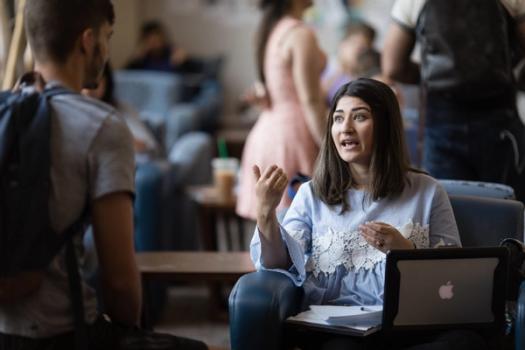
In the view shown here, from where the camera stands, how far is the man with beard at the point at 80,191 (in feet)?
6.15

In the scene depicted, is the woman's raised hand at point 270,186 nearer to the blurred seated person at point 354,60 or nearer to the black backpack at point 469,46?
the black backpack at point 469,46

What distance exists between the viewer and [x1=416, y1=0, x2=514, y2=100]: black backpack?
3041 millimetres

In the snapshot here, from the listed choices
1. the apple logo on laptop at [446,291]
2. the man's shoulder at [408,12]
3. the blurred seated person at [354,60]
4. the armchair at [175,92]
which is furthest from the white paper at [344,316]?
the armchair at [175,92]

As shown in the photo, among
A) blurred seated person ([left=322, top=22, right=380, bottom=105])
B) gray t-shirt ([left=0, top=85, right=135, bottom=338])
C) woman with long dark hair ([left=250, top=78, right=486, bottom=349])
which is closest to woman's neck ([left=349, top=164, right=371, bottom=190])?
woman with long dark hair ([left=250, top=78, right=486, bottom=349])

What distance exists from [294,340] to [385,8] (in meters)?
6.67

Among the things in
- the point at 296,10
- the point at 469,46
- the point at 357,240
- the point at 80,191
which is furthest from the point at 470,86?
A: the point at 80,191

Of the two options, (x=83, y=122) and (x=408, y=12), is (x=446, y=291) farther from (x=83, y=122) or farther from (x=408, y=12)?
(x=408, y=12)

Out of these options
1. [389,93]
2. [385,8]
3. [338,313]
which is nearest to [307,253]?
[338,313]

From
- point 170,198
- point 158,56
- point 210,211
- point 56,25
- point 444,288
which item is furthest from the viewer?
point 158,56

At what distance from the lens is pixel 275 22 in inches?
150

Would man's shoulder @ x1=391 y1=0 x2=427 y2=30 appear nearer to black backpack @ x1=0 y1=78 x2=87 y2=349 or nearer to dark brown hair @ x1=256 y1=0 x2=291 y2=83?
dark brown hair @ x1=256 y1=0 x2=291 y2=83

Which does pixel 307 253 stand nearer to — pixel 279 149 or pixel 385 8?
pixel 279 149

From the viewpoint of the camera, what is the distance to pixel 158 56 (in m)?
9.16

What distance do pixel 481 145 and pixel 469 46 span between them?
1.00ft
